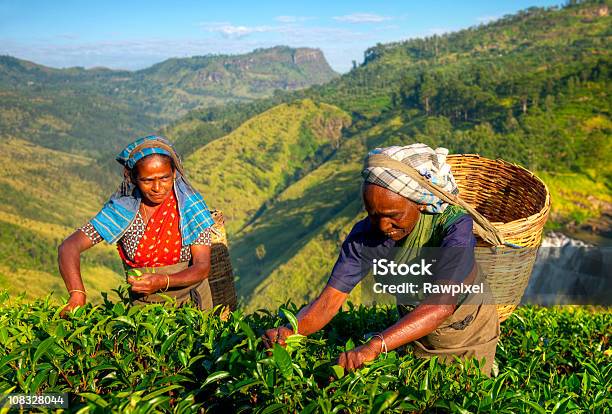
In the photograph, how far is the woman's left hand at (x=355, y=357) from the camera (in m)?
1.85

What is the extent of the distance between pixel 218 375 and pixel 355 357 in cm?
51

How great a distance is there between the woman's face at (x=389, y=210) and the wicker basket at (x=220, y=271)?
1874 millimetres

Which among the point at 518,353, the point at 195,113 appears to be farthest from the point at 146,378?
the point at 195,113

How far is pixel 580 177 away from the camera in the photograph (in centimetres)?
4803

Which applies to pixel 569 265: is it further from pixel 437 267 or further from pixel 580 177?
pixel 437 267

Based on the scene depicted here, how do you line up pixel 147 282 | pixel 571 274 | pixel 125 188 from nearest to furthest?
1. pixel 147 282
2. pixel 125 188
3. pixel 571 274

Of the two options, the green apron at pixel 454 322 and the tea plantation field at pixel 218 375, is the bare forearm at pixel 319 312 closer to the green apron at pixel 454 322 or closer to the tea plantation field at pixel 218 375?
the tea plantation field at pixel 218 375

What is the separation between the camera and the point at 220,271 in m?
3.85

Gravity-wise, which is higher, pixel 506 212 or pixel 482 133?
pixel 506 212

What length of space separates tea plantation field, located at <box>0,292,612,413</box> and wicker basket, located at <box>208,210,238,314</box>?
1234 mm

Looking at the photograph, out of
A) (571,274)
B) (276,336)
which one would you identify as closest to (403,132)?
(571,274)

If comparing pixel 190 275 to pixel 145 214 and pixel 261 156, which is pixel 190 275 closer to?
pixel 145 214

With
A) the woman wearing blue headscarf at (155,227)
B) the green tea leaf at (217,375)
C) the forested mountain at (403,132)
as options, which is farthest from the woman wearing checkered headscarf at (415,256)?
the forested mountain at (403,132)

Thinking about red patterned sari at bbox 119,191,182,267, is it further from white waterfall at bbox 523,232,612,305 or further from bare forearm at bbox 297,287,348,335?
white waterfall at bbox 523,232,612,305
